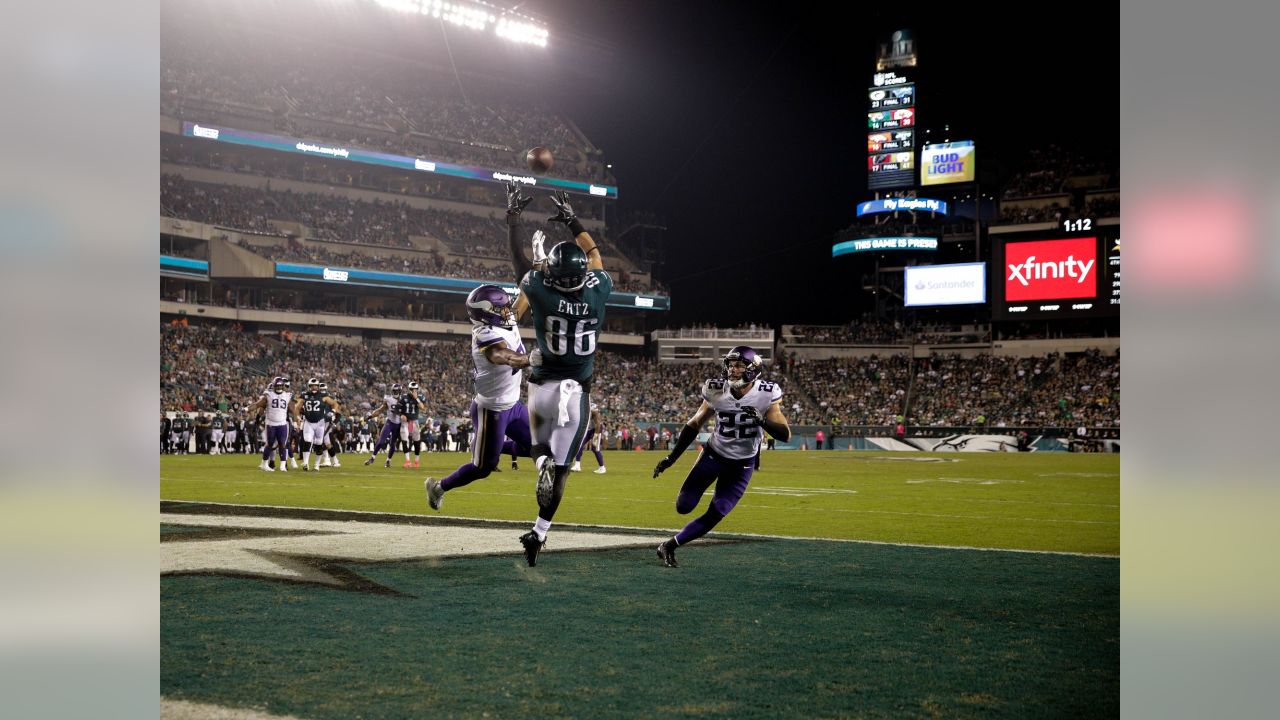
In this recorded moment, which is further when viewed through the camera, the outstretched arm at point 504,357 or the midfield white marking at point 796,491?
the midfield white marking at point 796,491

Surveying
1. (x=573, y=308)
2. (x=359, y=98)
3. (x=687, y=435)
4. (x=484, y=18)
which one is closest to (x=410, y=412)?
(x=687, y=435)

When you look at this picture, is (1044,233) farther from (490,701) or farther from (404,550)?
(490,701)

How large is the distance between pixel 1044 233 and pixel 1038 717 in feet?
170

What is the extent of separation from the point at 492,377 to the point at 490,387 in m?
0.13

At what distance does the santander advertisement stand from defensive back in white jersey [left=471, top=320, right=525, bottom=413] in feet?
152

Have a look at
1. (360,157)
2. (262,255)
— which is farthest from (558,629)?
(360,157)

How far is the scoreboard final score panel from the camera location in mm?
50406

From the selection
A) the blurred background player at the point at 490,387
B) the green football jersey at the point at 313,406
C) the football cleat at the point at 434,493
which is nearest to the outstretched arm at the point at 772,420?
the blurred background player at the point at 490,387

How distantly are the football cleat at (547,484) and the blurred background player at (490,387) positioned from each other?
228cm

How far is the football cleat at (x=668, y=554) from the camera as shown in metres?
8.38

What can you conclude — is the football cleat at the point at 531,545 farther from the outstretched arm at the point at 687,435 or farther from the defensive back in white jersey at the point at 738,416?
the defensive back in white jersey at the point at 738,416

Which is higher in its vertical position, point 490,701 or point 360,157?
point 360,157

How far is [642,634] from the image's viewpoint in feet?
19.0
